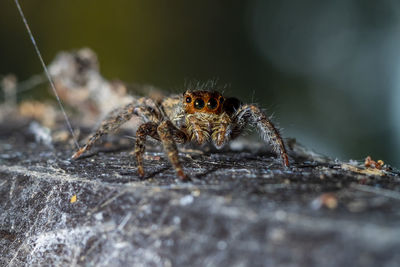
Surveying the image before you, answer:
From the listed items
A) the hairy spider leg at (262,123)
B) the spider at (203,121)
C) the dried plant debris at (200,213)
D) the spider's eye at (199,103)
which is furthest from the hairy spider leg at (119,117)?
the hairy spider leg at (262,123)

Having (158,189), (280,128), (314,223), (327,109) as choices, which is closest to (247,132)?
(280,128)

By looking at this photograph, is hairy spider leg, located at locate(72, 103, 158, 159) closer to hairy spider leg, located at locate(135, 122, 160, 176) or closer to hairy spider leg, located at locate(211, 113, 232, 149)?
hairy spider leg, located at locate(135, 122, 160, 176)

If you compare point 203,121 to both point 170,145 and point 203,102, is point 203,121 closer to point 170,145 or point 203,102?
point 203,102

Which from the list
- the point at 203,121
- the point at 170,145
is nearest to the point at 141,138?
the point at 170,145

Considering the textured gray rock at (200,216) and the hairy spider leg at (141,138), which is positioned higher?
the hairy spider leg at (141,138)

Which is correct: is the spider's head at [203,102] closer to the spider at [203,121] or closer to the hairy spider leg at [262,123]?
the spider at [203,121]

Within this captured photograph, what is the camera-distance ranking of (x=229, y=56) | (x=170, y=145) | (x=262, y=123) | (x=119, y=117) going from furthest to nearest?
1. (x=229, y=56)
2. (x=119, y=117)
3. (x=262, y=123)
4. (x=170, y=145)

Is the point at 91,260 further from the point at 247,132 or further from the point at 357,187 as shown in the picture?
the point at 247,132
